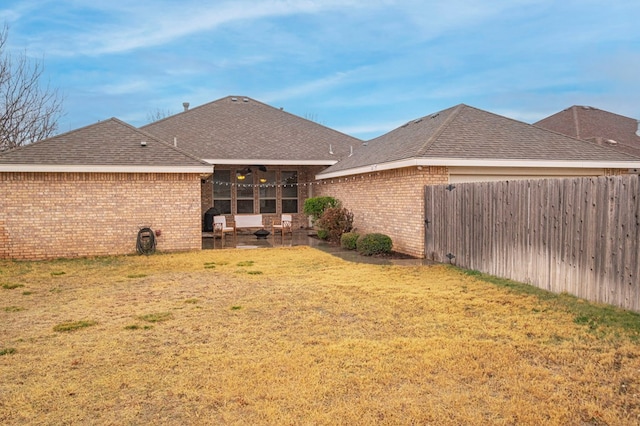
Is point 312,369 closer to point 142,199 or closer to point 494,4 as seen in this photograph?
point 142,199

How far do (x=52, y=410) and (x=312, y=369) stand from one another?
215 cm

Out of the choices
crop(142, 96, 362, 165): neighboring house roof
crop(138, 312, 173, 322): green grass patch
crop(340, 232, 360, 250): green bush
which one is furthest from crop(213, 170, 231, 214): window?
crop(138, 312, 173, 322): green grass patch

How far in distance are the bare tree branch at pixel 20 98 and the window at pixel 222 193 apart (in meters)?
9.42

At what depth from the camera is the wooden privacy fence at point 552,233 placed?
6275mm

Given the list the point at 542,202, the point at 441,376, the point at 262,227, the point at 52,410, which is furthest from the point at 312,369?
the point at 262,227

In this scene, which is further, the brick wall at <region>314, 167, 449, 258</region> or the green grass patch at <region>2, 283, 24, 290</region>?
the brick wall at <region>314, 167, 449, 258</region>

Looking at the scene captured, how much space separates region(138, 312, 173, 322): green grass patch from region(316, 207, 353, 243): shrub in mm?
8905

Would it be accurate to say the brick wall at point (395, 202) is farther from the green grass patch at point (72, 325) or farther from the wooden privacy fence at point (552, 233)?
the green grass patch at point (72, 325)

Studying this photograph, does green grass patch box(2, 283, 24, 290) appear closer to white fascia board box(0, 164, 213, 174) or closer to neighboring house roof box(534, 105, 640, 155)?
white fascia board box(0, 164, 213, 174)

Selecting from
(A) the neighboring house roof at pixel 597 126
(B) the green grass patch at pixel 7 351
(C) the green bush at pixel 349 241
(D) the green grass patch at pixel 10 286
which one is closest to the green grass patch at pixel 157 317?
(B) the green grass patch at pixel 7 351

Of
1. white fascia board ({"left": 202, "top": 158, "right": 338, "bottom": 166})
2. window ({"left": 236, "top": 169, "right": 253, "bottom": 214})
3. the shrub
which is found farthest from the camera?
window ({"left": 236, "top": 169, "right": 253, "bottom": 214})

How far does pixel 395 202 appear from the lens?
508 inches

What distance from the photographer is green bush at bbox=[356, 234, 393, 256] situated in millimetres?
12195

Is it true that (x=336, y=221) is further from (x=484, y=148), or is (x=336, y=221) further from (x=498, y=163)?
(x=498, y=163)
